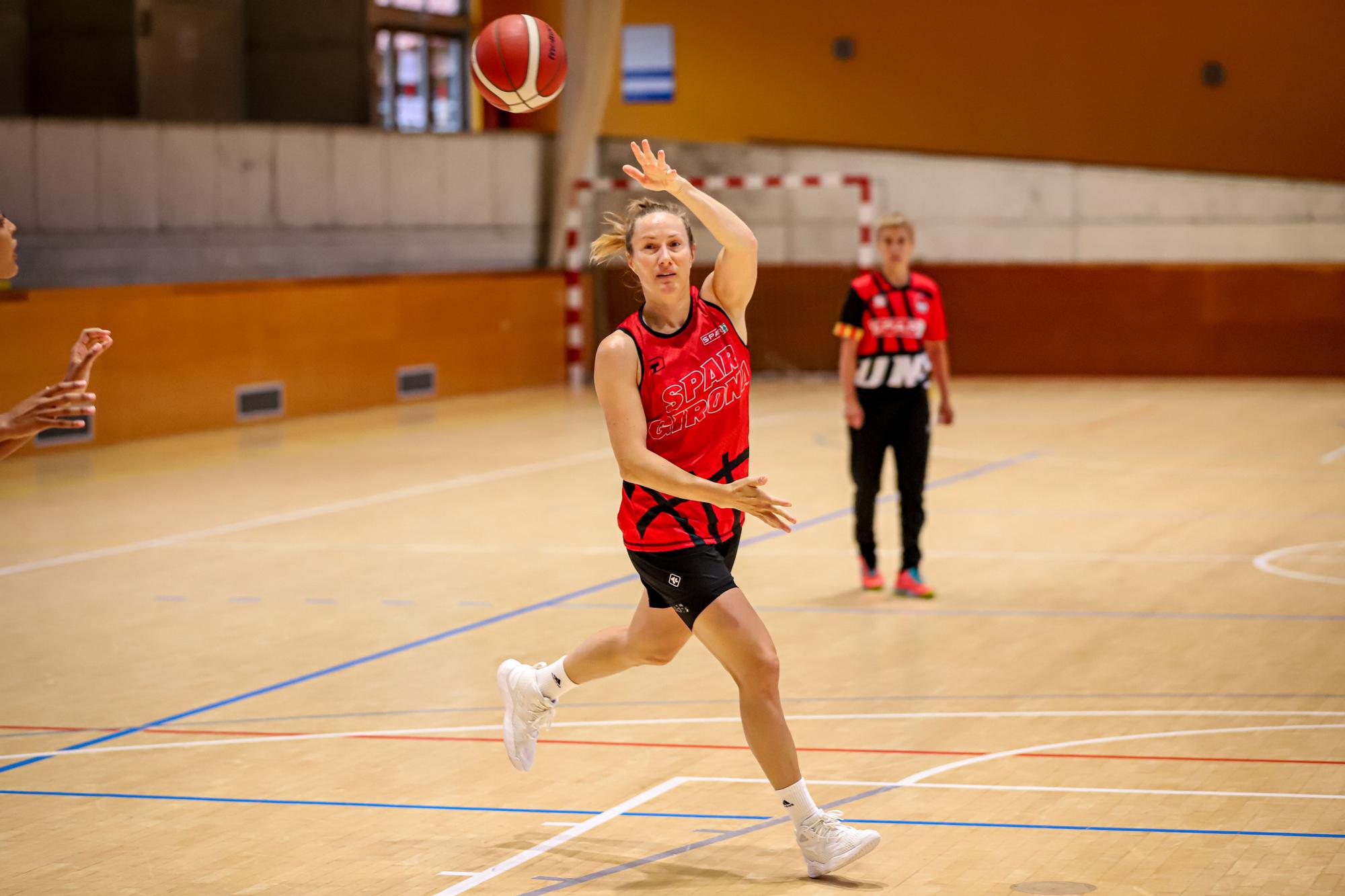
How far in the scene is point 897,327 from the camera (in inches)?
368

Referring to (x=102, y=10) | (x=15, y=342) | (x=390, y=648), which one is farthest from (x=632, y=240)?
(x=102, y=10)

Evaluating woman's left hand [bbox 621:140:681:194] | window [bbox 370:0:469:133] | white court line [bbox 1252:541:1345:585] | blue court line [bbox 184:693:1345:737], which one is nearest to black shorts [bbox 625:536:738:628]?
woman's left hand [bbox 621:140:681:194]

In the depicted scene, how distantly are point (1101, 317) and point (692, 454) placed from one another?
17739 millimetres

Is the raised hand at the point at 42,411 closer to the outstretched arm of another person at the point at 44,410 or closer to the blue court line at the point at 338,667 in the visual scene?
the outstretched arm of another person at the point at 44,410

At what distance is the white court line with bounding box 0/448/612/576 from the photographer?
10992 millimetres

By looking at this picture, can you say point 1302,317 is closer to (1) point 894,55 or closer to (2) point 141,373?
(1) point 894,55

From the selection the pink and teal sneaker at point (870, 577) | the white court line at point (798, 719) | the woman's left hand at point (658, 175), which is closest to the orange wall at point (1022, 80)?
the pink and teal sneaker at point (870, 577)

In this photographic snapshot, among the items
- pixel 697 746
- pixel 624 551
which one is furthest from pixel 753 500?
pixel 624 551

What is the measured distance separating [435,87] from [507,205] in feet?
11.1

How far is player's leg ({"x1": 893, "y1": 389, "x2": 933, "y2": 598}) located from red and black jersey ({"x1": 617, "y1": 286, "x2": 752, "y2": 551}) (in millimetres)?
4011

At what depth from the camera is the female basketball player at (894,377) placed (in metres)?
9.34

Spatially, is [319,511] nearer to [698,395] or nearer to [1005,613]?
[1005,613]

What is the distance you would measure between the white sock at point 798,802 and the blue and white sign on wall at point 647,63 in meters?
21.9

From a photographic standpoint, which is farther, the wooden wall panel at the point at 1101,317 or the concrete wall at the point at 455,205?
the wooden wall panel at the point at 1101,317
